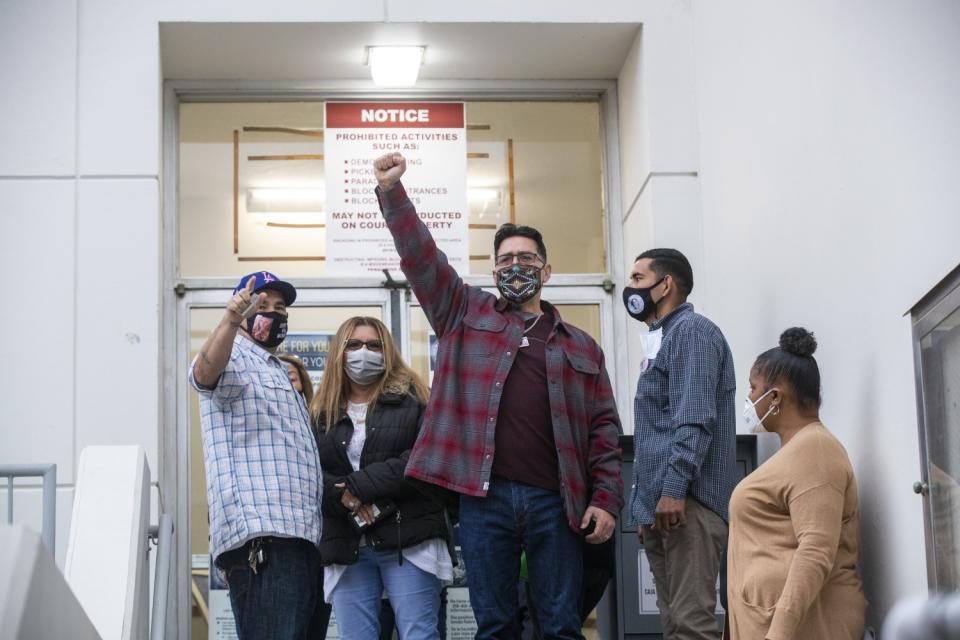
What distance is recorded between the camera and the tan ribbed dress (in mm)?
4367

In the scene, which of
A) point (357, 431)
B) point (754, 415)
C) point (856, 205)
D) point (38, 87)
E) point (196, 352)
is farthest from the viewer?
point (196, 352)

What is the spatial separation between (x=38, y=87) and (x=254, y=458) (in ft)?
10.9

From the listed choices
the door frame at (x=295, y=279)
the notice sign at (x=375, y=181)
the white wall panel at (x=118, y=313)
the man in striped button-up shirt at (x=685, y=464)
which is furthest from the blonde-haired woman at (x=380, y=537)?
the notice sign at (x=375, y=181)

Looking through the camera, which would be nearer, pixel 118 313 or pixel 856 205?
pixel 856 205

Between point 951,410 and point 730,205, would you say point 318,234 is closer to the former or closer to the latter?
point 730,205

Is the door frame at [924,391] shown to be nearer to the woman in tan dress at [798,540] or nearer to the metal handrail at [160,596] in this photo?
the woman in tan dress at [798,540]

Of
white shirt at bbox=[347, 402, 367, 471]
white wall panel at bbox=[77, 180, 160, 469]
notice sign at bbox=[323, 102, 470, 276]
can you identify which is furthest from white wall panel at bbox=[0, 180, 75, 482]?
white shirt at bbox=[347, 402, 367, 471]

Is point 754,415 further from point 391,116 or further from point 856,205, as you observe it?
point 391,116

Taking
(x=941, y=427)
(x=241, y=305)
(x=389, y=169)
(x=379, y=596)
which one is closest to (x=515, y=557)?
(x=379, y=596)

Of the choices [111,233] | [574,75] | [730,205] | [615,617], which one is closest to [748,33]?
[730,205]

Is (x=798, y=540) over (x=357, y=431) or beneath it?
beneath

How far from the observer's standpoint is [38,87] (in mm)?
7410

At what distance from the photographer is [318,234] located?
8.01 m

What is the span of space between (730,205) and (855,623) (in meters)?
2.81
